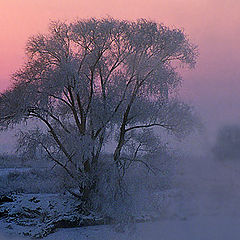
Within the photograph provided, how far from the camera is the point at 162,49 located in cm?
1455

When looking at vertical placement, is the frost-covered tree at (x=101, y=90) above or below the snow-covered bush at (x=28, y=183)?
above

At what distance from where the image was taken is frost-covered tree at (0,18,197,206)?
1401 centimetres

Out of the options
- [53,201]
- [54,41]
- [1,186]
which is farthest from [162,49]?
[1,186]

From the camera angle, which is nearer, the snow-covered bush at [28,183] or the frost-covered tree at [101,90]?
the frost-covered tree at [101,90]

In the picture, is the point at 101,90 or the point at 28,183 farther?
the point at 28,183

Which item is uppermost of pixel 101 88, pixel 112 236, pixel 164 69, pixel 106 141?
pixel 164 69

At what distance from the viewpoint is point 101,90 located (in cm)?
1500

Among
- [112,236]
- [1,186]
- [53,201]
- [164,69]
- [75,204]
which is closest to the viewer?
[112,236]

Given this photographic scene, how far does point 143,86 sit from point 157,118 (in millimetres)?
1677

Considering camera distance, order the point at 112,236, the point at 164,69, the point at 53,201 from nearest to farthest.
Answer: the point at 112,236, the point at 164,69, the point at 53,201

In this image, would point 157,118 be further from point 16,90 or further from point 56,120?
point 16,90

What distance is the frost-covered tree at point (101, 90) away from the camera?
46.0 feet

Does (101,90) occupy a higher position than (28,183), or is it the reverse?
(101,90)

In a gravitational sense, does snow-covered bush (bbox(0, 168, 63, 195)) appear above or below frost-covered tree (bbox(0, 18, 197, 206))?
below
